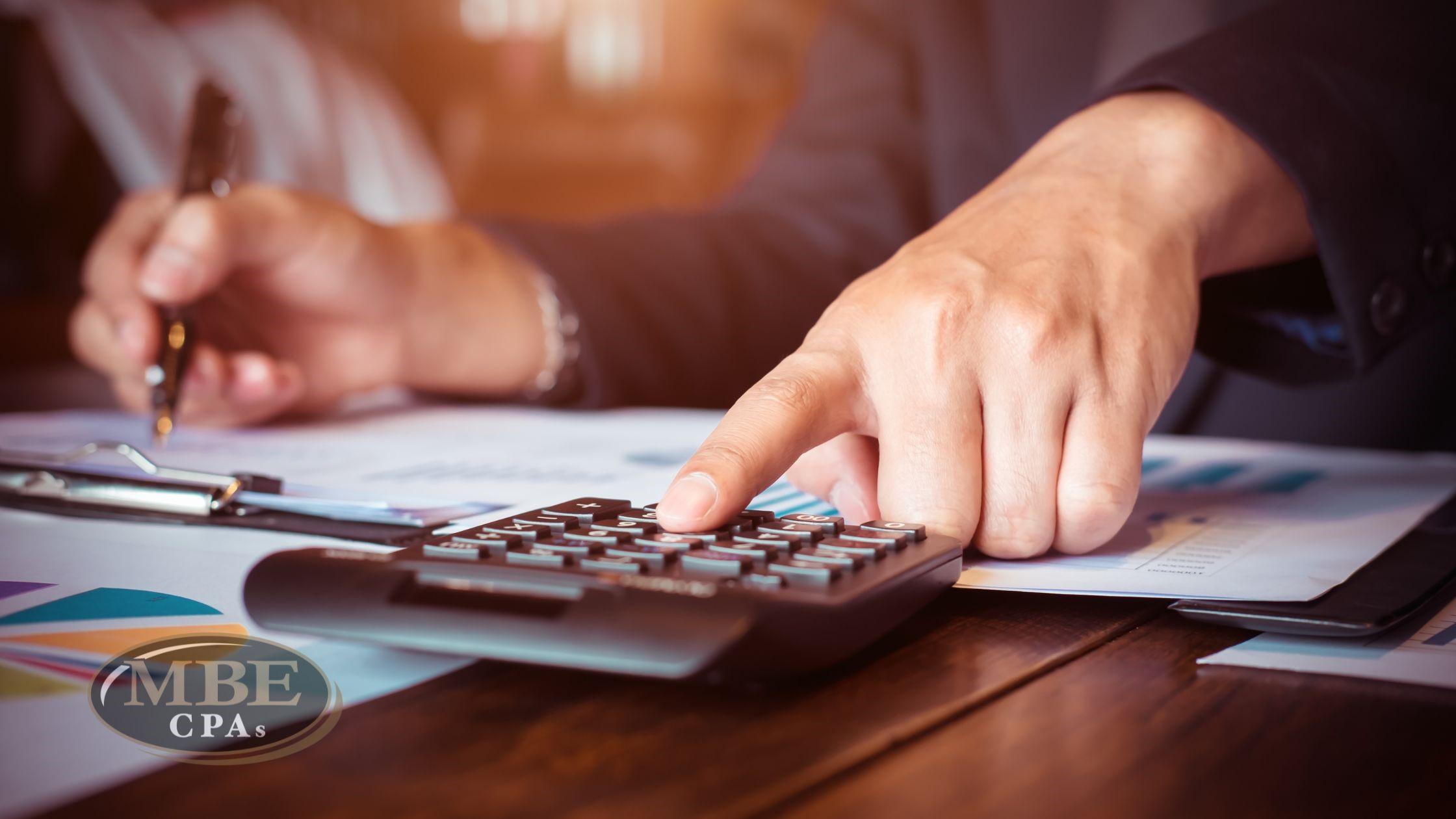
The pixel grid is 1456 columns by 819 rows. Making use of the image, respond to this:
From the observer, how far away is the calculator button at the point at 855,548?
0.30m

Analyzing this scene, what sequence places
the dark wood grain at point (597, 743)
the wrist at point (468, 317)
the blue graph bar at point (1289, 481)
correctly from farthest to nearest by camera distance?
the wrist at point (468, 317) → the blue graph bar at point (1289, 481) → the dark wood grain at point (597, 743)

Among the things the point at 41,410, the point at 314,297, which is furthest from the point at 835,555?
the point at 41,410

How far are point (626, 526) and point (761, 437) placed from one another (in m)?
0.05

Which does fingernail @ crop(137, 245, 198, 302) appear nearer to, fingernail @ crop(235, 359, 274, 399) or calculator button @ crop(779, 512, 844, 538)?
fingernail @ crop(235, 359, 274, 399)

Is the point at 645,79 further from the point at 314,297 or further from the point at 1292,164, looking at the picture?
the point at 1292,164

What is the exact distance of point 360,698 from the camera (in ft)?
0.84

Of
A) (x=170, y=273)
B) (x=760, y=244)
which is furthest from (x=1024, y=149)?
(x=170, y=273)

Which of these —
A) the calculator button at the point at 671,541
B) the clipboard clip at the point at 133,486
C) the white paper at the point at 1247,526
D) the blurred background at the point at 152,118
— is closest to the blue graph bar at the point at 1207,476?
the white paper at the point at 1247,526

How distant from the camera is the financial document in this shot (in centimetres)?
28

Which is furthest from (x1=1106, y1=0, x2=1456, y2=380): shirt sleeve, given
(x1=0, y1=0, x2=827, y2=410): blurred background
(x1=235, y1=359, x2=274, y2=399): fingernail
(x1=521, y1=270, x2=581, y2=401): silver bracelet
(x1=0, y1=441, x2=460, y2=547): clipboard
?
(x1=0, y1=0, x2=827, y2=410): blurred background

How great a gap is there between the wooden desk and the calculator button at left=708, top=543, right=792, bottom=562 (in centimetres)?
4

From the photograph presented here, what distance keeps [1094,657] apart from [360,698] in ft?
0.61

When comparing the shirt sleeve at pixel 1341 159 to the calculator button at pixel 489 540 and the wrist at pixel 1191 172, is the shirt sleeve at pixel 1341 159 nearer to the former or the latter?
the wrist at pixel 1191 172

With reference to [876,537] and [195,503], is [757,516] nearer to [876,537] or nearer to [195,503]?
[876,537]
